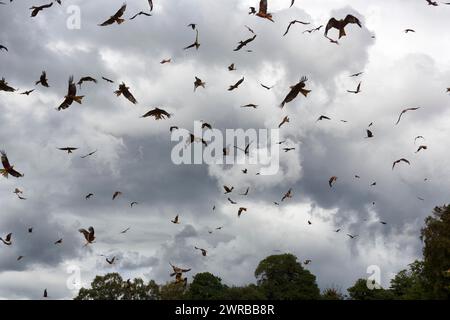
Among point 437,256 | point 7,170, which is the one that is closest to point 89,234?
point 7,170

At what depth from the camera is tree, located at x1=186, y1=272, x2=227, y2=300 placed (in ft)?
318

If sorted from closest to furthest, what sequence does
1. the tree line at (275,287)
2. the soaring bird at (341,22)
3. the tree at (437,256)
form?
the soaring bird at (341,22) → the tree at (437,256) → the tree line at (275,287)

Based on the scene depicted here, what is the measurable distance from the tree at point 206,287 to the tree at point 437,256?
3839 cm

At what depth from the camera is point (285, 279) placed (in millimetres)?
99438

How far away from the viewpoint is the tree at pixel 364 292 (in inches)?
3792

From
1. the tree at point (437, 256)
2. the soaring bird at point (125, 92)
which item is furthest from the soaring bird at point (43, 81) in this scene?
the tree at point (437, 256)

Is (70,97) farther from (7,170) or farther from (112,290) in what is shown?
(112,290)

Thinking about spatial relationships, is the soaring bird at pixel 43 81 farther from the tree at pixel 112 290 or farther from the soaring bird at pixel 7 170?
the tree at pixel 112 290
